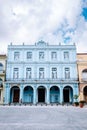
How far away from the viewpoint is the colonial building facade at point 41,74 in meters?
37.7

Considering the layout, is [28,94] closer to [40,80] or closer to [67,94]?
[40,80]

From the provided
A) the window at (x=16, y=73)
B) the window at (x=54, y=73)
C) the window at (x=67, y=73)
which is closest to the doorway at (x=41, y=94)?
the window at (x=54, y=73)

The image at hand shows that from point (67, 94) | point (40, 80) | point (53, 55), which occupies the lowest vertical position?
point (67, 94)

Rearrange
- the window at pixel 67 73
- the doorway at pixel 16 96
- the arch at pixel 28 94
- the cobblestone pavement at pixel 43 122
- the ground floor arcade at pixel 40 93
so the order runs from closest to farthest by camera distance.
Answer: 1. the cobblestone pavement at pixel 43 122
2. the ground floor arcade at pixel 40 93
3. the arch at pixel 28 94
4. the window at pixel 67 73
5. the doorway at pixel 16 96

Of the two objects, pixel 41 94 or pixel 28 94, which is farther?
pixel 41 94

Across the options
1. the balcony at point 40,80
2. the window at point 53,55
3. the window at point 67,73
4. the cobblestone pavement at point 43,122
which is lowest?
the cobblestone pavement at point 43,122

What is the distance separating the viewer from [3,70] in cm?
3869

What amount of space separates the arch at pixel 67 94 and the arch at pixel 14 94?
8.82m

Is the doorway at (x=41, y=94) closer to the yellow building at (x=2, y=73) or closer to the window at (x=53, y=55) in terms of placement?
the window at (x=53, y=55)

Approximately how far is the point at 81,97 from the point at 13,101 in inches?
497

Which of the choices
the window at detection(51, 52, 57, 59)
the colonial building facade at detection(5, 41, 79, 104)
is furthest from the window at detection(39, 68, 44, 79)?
the window at detection(51, 52, 57, 59)

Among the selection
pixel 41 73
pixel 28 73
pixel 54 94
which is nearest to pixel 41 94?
pixel 54 94

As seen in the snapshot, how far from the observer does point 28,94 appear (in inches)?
1528

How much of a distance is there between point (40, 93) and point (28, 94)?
2313mm
